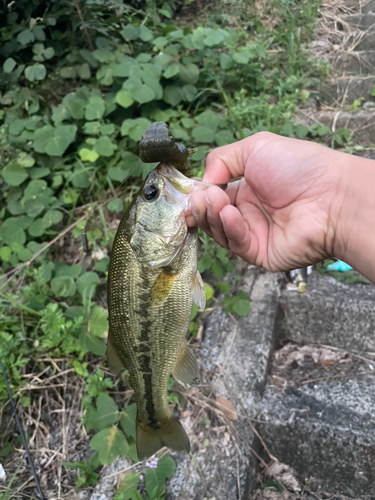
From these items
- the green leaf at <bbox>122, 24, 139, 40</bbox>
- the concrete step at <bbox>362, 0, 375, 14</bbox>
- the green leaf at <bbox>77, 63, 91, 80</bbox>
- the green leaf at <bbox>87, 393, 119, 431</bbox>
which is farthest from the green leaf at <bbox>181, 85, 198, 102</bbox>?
the concrete step at <bbox>362, 0, 375, 14</bbox>

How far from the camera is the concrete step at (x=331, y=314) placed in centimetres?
255

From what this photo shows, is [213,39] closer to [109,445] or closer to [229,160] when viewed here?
[229,160]

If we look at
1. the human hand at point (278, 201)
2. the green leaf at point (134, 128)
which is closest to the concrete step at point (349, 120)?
the green leaf at point (134, 128)

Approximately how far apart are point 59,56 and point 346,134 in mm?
3530

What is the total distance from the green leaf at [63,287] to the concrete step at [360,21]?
5.36 meters

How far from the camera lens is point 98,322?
2.59m

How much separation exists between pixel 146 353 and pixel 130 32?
12.0 ft

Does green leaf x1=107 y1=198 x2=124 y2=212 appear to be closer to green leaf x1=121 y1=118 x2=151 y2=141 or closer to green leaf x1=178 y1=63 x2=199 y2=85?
green leaf x1=121 y1=118 x2=151 y2=141

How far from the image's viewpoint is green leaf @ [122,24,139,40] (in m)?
3.83

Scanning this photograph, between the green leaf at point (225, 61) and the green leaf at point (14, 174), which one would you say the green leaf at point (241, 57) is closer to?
the green leaf at point (225, 61)

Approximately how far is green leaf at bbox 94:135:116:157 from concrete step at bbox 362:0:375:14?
470 cm

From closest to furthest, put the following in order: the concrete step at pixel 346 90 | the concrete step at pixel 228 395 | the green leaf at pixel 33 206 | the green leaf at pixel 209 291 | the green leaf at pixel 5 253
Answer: the concrete step at pixel 228 395
the green leaf at pixel 209 291
the green leaf at pixel 5 253
the green leaf at pixel 33 206
the concrete step at pixel 346 90

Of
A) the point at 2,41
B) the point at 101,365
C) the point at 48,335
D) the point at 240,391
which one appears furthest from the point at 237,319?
the point at 2,41

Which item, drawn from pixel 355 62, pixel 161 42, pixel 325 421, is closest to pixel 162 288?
pixel 325 421
